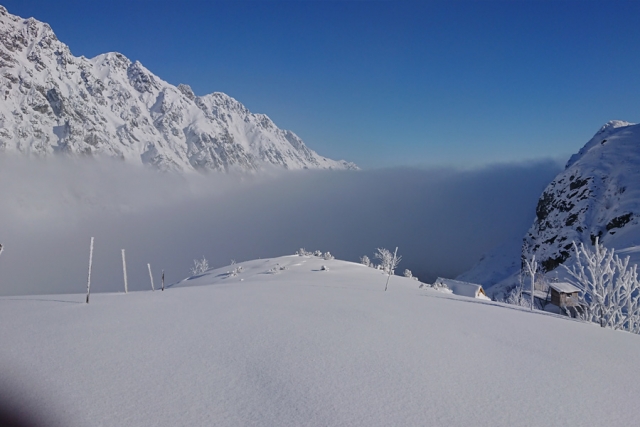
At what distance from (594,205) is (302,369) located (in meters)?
87.7

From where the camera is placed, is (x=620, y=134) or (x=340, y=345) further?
(x=620, y=134)

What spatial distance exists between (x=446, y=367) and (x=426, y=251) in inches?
7691

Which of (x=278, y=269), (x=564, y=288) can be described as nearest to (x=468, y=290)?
(x=564, y=288)

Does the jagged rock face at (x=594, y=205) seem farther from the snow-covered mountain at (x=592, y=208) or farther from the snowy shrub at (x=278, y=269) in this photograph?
the snowy shrub at (x=278, y=269)

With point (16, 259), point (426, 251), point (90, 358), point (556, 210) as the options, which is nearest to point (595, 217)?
point (556, 210)

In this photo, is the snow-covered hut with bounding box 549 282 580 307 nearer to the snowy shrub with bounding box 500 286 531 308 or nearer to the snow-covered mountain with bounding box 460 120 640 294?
the snowy shrub with bounding box 500 286 531 308

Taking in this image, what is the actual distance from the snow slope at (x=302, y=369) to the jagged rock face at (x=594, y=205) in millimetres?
58529

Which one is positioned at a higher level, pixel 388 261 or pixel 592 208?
pixel 592 208

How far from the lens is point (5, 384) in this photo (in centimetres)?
509

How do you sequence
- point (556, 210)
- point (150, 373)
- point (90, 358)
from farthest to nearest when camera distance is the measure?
point (556, 210) < point (90, 358) < point (150, 373)

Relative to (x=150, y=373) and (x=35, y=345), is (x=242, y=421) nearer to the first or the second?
(x=150, y=373)

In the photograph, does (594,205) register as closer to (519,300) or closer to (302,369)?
(519,300)

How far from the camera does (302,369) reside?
5.91 metres

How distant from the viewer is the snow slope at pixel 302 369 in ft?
15.4
